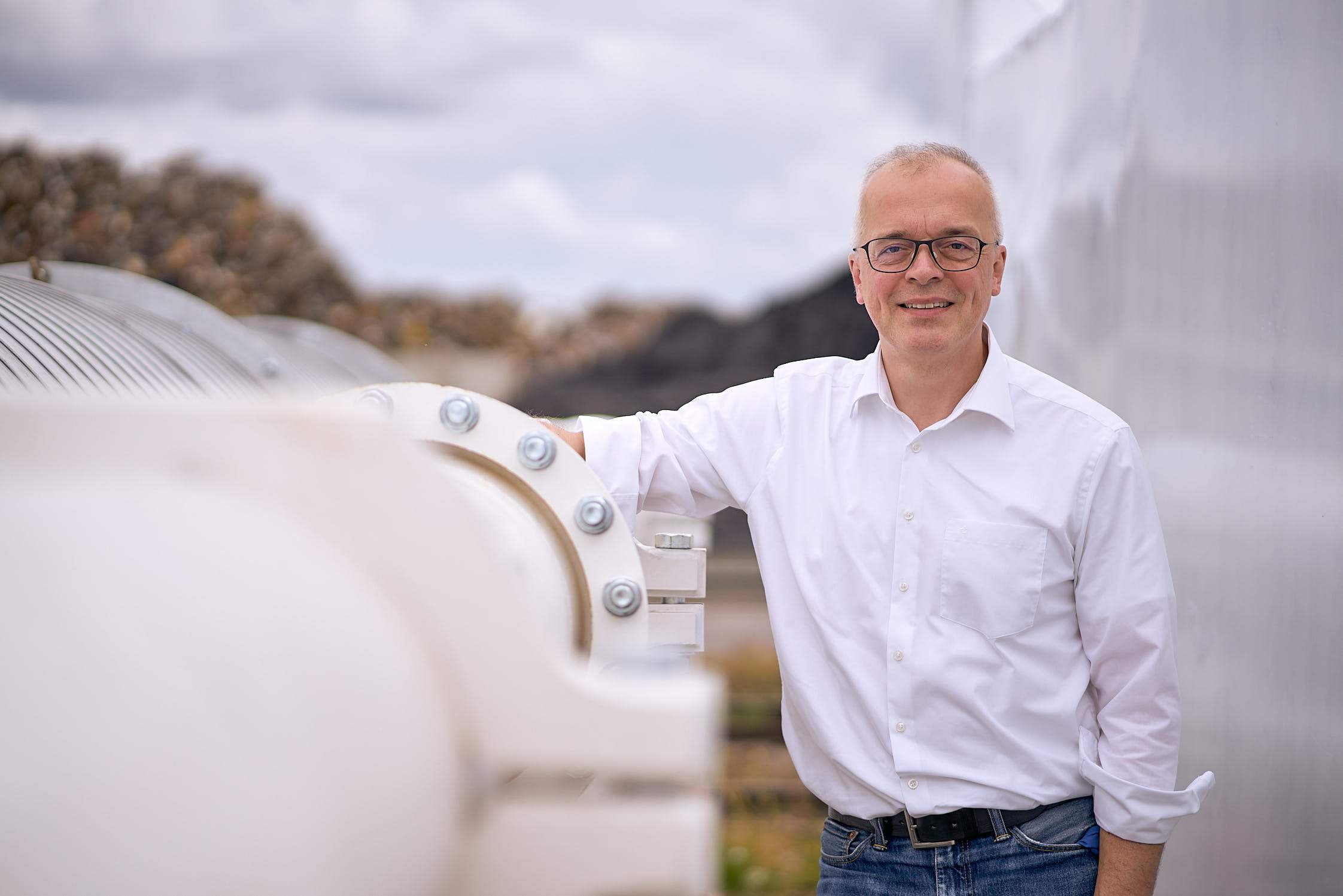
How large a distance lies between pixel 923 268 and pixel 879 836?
64 cm

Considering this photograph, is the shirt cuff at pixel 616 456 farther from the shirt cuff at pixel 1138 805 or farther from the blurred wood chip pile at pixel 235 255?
the blurred wood chip pile at pixel 235 255

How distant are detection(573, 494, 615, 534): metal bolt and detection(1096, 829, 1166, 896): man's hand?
2.40 ft

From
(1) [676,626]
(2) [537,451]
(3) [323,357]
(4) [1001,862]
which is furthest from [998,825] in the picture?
(3) [323,357]

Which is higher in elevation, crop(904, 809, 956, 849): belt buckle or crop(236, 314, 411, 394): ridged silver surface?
crop(236, 314, 411, 394): ridged silver surface

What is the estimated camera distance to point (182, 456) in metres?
0.49

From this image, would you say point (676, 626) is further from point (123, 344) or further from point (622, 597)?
point (123, 344)

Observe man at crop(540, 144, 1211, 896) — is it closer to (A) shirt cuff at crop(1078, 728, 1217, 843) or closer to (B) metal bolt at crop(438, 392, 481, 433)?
(A) shirt cuff at crop(1078, 728, 1217, 843)

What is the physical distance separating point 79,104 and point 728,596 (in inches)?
132

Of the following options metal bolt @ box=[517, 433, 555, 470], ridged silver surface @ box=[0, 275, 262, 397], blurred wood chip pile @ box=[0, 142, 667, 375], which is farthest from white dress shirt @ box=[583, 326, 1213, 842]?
blurred wood chip pile @ box=[0, 142, 667, 375]

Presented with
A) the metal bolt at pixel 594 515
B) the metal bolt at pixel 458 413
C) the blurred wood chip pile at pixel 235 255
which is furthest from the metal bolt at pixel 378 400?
the blurred wood chip pile at pixel 235 255

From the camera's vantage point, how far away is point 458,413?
861 millimetres

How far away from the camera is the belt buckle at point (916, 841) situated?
3.88 feet

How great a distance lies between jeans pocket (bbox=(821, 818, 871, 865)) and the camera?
124 cm

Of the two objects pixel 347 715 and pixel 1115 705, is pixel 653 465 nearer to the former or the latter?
pixel 1115 705
